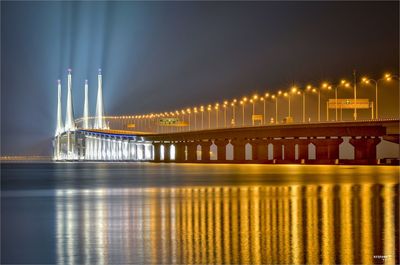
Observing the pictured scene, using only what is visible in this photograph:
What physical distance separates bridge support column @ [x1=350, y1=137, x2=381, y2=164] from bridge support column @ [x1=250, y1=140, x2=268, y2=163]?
31.8 m

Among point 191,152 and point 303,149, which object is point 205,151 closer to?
point 191,152

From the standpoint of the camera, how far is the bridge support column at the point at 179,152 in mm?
189875

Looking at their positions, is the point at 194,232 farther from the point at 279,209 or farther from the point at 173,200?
the point at 173,200

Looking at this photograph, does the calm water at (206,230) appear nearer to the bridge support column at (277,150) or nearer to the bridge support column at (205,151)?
the bridge support column at (277,150)

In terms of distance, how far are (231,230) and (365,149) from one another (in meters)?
103

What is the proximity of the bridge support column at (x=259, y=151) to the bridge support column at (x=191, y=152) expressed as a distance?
2455 centimetres

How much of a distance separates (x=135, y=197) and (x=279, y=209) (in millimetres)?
12464

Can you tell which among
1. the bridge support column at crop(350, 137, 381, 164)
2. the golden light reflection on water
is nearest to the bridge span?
the bridge support column at crop(350, 137, 381, 164)

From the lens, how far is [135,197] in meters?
44.1

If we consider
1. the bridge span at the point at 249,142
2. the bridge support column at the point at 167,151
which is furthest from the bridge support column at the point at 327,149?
the bridge support column at the point at 167,151

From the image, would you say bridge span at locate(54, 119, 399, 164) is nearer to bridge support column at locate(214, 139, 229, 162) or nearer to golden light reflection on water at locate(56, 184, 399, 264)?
bridge support column at locate(214, 139, 229, 162)

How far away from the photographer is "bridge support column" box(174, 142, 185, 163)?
189875mm

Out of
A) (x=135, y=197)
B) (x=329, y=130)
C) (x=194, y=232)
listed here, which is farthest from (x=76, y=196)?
(x=329, y=130)

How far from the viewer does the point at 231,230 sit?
25.3 metres
